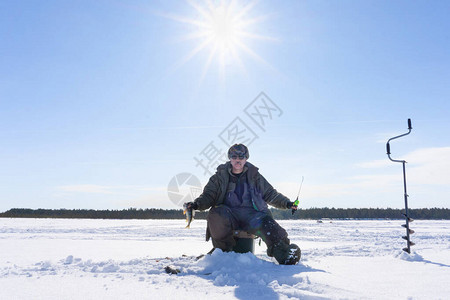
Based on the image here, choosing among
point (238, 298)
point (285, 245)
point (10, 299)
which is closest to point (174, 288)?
point (238, 298)

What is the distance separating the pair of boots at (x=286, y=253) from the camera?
4.12 m

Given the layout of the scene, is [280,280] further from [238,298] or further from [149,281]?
[149,281]

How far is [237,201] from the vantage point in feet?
16.2

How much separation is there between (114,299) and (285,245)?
2300mm

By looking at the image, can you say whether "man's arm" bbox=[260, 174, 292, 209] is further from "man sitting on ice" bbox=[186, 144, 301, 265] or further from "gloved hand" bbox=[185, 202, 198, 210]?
"gloved hand" bbox=[185, 202, 198, 210]

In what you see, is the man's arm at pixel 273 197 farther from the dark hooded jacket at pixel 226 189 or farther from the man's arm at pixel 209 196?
the man's arm at pixel 209 196

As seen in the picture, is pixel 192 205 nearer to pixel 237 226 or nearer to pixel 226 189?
pixel 226 189

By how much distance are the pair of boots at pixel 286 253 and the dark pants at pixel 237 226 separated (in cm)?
10

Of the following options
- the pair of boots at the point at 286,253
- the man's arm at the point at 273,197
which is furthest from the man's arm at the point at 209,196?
the pair of boots at the point at 286,253

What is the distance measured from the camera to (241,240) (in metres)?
4.74

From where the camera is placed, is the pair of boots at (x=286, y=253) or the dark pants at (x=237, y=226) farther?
the dark pants at (x=237, y=226)

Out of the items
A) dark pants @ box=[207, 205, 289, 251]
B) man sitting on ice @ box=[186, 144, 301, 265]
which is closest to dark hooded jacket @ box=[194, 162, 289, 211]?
man sitting on ice @ box=[186, 144, 301, 265]

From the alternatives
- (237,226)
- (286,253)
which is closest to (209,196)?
(237,226)

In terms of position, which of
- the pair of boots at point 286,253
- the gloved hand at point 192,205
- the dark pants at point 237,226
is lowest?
the pair of boots at point 286,253
